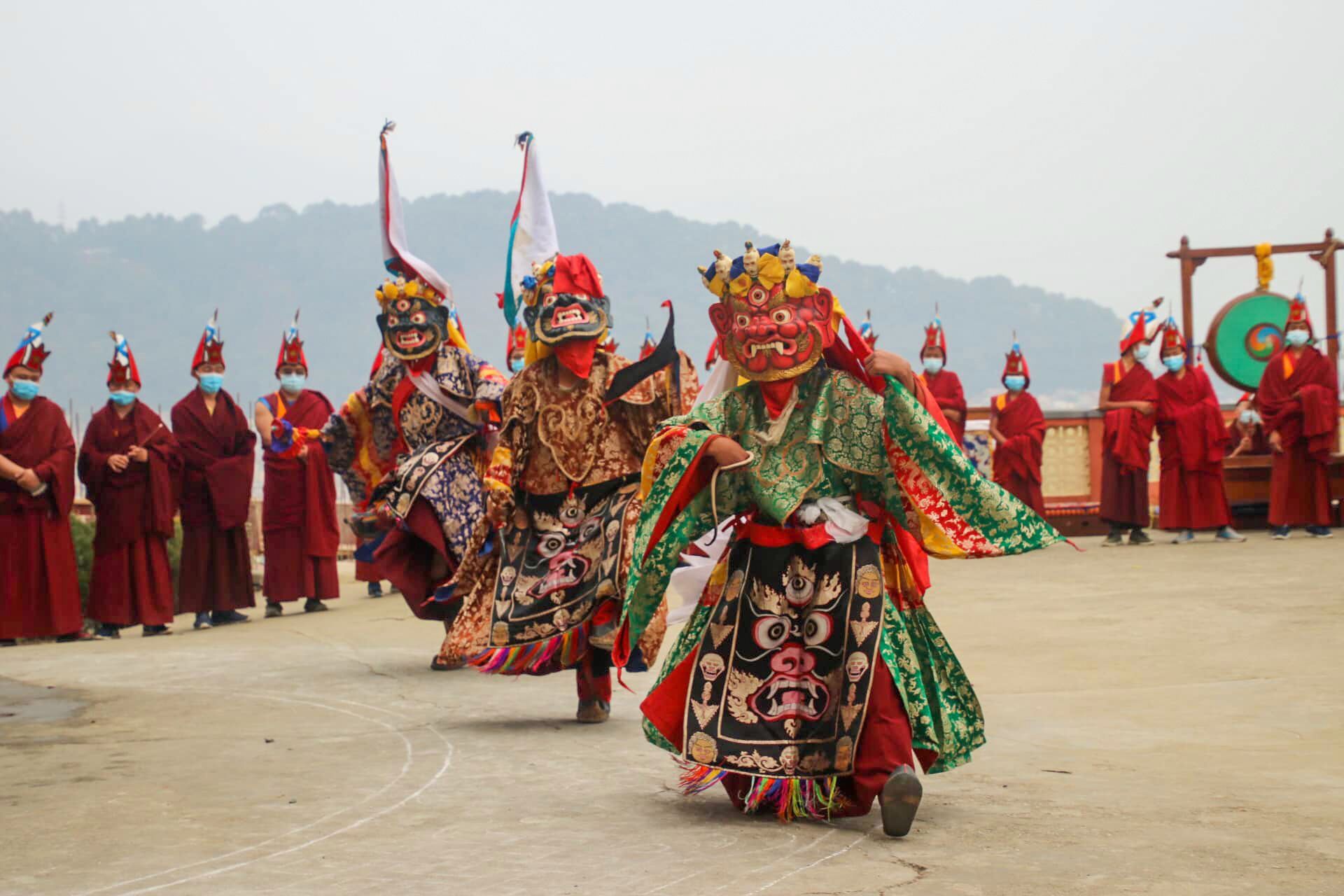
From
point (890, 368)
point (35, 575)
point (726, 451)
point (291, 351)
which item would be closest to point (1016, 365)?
point (291, 351)

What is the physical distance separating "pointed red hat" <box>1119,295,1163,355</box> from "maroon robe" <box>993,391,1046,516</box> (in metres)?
1.06

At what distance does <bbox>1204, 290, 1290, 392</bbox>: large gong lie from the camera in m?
17.2

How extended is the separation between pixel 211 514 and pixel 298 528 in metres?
0.73

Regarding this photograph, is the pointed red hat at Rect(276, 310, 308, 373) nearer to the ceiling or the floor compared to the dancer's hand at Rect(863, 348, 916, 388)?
nearer to the ceiling

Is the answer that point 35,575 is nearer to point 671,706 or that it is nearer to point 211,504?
point 211,504

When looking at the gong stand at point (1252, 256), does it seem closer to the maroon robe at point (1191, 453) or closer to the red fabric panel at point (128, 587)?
the maroon robe at point (1191, 453)

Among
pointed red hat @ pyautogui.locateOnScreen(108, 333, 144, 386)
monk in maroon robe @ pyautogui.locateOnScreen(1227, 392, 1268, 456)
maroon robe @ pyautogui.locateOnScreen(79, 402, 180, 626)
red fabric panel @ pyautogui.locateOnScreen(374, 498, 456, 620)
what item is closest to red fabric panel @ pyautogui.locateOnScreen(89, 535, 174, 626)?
maroon robe @ pyautogui.locateOnScreen(79, 402, 180, 626)

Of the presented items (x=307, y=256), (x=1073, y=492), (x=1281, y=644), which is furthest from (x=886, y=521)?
(x=307, y=256)

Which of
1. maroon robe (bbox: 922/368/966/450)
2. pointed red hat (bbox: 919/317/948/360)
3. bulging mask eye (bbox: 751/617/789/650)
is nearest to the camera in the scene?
bulging mask eye (bbox: 751/617/789/650)

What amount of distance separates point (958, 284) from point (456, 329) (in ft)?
520

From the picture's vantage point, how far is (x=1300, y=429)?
45.4 feet

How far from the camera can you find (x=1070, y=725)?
589 cm

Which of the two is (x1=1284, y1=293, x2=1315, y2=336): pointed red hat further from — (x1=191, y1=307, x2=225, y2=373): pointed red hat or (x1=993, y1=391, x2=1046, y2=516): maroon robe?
(x1=191, y1=307, x2=225, y2=373): pointed red hat

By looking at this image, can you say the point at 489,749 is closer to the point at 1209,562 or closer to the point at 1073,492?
the point at 1209,562
